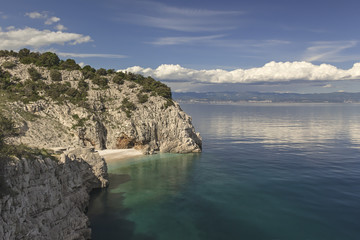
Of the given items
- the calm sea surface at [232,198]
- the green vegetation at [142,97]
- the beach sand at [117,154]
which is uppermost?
the green vegetation at [142,97]

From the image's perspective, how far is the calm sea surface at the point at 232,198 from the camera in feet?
82.3

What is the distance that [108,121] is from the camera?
62750 mm

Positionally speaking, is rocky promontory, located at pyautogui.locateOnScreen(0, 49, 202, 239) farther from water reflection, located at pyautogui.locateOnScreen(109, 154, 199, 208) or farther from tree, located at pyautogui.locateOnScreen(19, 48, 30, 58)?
water reflection, located at pyautogui.locateOnScreen(109, 154, 199, 208)

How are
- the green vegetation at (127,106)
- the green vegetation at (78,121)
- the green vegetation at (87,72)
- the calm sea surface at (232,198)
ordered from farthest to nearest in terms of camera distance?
→ the green vegetation at (87,72) < the green vegetation at (127,106) < the green vegetation at (78,121) < the calm sea surface at (232,198)

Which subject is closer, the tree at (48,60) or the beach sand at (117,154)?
the beach sand at (117,154)

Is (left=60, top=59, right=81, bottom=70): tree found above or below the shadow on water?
above

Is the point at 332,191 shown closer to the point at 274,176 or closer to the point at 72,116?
the point at 274,176

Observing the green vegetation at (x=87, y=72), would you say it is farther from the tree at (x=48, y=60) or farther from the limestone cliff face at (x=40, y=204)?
the limestone cliff face at (x=40, y=204)

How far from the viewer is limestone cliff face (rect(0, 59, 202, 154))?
52250 mm

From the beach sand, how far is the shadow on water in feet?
57.2

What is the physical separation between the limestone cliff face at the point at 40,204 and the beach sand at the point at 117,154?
2786 cm

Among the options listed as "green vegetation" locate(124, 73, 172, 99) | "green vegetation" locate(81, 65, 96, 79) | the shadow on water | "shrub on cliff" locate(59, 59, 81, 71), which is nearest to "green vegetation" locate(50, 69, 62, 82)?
"shrub on cliff" locate(59, 59, 81, 71)

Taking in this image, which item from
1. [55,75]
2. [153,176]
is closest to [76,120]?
[55,75]

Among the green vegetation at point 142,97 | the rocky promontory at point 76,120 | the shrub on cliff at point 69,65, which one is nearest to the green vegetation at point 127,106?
the rocky promontory at point 76,120
